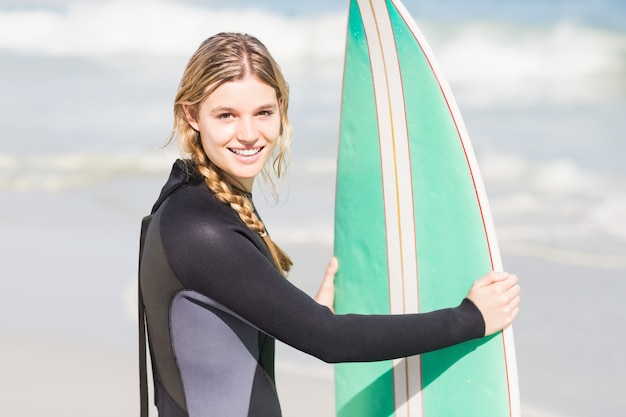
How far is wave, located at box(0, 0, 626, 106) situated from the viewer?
42.3ft

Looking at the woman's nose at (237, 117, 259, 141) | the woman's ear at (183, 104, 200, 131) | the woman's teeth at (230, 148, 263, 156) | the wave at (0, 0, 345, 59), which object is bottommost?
the woman's teeth at (230, 148, 263, 156)

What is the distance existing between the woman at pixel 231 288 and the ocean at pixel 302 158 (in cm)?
296

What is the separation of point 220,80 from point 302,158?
9.44 m

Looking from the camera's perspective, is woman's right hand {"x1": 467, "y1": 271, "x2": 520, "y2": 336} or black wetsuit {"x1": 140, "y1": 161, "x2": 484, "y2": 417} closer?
black wetsuit {"x1": 140, "y1": 161, "x2": 484, "y2": 417}

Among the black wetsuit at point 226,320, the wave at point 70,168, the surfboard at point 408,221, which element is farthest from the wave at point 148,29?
the black wetsuit at point 226,320

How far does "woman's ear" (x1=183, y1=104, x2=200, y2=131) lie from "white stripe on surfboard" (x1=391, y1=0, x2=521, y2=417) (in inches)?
23.6

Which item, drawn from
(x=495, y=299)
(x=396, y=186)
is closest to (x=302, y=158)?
(x=396, y=186)

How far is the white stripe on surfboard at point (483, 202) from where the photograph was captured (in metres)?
1.82

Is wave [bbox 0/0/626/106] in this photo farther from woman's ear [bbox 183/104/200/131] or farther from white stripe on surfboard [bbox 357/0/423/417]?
woman's ear [bbox 183/104/200/131]

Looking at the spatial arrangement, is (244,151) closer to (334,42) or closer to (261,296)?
(261,296)

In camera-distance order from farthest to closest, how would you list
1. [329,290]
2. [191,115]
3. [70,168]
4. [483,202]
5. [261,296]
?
[70,168], [329,290], [483,202], [191,115], [261,296]

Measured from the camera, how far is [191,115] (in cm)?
166

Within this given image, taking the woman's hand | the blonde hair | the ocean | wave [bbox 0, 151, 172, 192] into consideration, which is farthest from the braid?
wave [bbox 0, 151, 172, 192]

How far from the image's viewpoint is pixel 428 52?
195 cm
